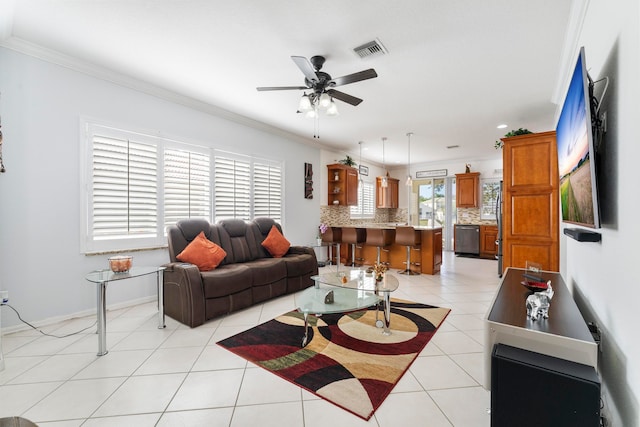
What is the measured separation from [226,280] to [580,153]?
10.6 feet

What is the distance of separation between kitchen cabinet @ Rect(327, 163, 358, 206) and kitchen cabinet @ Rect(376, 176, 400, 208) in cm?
191

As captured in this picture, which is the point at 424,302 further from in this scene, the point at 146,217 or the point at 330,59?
the point at 146,217

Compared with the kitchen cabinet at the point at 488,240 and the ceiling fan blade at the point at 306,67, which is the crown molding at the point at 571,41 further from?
the kitchen cabinet at the point at 488,240

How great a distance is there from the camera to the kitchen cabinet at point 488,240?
7.34 m

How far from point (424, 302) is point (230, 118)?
13.6ft

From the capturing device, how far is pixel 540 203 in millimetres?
3715

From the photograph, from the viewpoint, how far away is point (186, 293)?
290 centimetres

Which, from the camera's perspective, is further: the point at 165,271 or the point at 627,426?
the point at 165,271

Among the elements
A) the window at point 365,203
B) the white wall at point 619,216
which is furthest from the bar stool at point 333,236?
the white wall at point 619,216

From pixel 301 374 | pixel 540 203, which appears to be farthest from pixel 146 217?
pixel 540 203

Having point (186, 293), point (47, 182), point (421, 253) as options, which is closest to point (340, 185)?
point (421, 253)

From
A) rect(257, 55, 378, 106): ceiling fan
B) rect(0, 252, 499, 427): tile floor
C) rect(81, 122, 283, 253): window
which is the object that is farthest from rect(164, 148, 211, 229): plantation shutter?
rect(257, 55, 378, 106): ceiling fan

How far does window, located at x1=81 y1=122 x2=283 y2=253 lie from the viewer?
3170 mm

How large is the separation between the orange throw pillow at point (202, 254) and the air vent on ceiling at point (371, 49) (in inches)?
110
